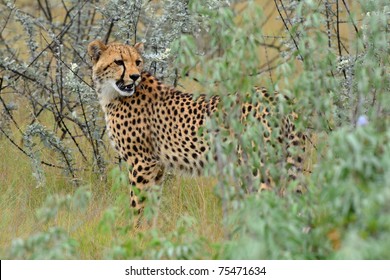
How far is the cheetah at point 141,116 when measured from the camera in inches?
227

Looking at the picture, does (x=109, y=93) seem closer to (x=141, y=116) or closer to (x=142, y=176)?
(x=141, y=116)

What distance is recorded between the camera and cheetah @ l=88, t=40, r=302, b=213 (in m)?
5.76

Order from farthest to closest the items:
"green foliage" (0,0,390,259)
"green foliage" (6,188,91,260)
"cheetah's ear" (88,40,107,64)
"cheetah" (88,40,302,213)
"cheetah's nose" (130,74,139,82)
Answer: "cheetah's ear" (88,40,107,64) < "cheetah's nose" (130,74,139,82) < "cheetah" (88,40,302,213) < "green foliage" (6,188,91,260) < "green foliage" (0,0,390,259)

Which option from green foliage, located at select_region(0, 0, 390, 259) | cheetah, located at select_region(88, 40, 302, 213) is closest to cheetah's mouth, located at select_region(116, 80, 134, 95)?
cheetah, located at select_region(88, 40, 302, 213)

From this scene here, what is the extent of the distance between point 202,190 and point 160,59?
939 mm

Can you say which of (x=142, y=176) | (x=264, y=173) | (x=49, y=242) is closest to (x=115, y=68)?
(x=142, y=176)

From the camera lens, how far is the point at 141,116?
597 cm

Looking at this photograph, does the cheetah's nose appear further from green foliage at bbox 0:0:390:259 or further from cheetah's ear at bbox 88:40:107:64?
green foliage at bbox 0:0:390:259

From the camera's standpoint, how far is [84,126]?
266 inches

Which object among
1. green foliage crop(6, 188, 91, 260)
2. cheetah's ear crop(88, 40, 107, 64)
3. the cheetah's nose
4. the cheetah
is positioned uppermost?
cheetah's ear crop(88, 40, 107, 64)

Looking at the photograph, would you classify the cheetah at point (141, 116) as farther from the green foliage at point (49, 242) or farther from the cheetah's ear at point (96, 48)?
the green foliage at point (49, 242)

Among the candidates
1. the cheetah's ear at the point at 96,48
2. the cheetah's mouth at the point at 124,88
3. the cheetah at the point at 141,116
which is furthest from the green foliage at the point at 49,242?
the cheetah's ear at the point at 96,48

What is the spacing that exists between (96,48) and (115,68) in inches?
8.4
